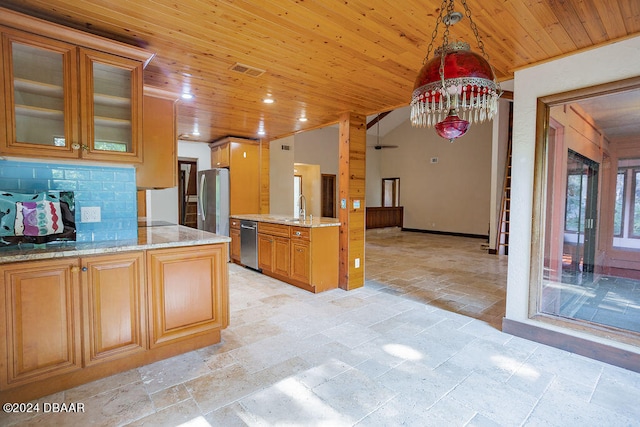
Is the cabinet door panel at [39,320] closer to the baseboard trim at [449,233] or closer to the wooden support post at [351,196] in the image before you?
the wooden support post at [351,196]

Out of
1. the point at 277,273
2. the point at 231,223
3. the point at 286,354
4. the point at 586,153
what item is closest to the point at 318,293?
the point at 277,273

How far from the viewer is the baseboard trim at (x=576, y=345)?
88.4 inches

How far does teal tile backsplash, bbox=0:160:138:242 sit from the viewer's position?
2.16 metres

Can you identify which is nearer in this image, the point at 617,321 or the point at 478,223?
the point at 617,321

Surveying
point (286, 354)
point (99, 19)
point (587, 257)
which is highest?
point (99, 19)

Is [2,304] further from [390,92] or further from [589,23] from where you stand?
[589,23]

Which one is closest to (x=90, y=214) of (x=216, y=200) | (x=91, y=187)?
(x=91, y=187)

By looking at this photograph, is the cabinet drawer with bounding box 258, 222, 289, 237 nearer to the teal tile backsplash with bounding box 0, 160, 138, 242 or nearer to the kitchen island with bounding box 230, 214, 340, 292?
the kitchen island with bounding box 230, 214, 340, 292

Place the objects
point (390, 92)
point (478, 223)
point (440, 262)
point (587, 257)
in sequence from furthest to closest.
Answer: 1. point (478, 223)
2. point (440, 262)
3. point (587, 257)
4. point (390, 92)

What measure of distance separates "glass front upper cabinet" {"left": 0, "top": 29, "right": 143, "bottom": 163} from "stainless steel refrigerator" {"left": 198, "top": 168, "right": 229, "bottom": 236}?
Answer: 3333 mm

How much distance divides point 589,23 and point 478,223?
8.64 metres

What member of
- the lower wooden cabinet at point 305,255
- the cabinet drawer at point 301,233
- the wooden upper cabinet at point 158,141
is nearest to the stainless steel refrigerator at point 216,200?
the lower wooden cabinet at point 305,255

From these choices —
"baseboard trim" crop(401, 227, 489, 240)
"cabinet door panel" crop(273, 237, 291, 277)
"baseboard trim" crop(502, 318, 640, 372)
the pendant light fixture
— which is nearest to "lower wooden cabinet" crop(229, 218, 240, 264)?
"cabinet door panel" crop(273, 237, 291, 277)

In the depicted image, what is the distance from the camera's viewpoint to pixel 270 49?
2441mm
